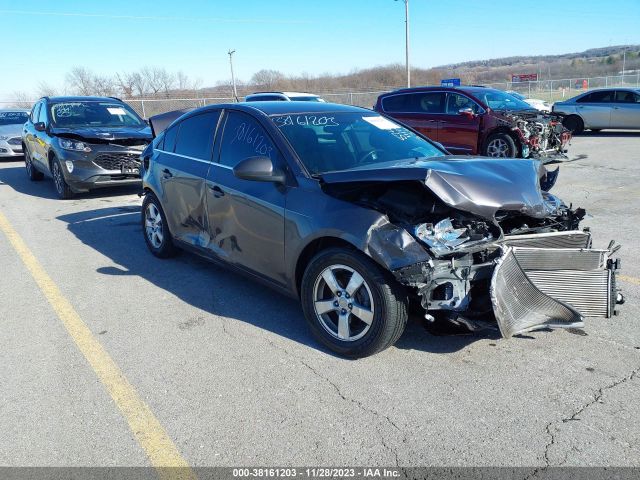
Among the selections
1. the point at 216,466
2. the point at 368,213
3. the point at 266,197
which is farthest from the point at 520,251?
the point at 216,466

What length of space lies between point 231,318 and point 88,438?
164 cm

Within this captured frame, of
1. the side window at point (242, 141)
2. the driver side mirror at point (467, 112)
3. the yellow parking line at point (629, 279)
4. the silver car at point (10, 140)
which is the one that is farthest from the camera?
the silver car at point (10, 140)

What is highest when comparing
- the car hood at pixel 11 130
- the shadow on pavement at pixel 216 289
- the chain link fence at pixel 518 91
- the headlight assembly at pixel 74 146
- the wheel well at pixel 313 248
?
the chain link fence at pixel 518 91

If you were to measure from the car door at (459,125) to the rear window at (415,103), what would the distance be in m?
0.23

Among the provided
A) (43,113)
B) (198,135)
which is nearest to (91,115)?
(43,113)

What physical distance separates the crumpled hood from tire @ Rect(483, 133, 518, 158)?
7.08 m

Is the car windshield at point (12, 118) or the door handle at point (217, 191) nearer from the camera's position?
the door handle at point (217, 191)

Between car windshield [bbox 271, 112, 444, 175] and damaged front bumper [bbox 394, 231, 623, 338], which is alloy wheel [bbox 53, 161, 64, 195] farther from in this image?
damaged front bumper [bbox 394, 231, 623, 338]

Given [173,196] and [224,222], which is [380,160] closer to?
[224,222]

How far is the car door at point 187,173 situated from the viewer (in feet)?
16.5

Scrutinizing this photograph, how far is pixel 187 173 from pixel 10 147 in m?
13.8

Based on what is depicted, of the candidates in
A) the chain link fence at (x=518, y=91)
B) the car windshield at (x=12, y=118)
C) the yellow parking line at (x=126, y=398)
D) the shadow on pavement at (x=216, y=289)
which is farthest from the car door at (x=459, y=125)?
the chain link fence at (x=518, y=91)

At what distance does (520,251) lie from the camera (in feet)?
11.3

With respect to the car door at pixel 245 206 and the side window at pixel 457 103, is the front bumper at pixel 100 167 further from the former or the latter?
the side window at pixel 457 103
